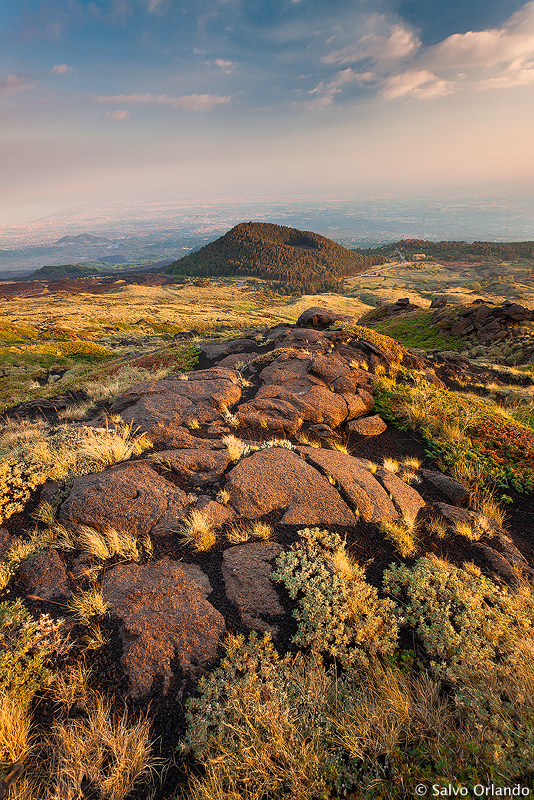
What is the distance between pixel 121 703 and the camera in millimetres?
3031

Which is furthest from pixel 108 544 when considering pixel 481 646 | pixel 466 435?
pixel 466 435

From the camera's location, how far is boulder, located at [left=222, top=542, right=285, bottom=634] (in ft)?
12.8

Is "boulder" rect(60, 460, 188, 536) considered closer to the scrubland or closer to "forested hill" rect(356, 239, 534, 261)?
the scrubland

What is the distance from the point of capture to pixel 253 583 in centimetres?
425

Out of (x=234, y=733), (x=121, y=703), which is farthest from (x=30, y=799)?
(x=234, y=733)

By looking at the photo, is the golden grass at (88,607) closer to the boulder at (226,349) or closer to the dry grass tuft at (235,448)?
the dry grass tuft at (235,448)

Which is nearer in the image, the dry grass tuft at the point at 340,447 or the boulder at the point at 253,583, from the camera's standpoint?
the boulder at the point at 253,583

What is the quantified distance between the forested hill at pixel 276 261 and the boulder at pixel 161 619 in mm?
162578

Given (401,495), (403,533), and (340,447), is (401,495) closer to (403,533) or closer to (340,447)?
(403,533)

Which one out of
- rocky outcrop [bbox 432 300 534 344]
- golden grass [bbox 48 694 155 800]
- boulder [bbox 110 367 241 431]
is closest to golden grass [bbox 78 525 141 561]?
golden grass [bbox 48 694 155 800]

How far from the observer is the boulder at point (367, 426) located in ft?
29.5

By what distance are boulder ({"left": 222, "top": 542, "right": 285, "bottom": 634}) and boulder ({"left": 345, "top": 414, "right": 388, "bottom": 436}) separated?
16.7 ft

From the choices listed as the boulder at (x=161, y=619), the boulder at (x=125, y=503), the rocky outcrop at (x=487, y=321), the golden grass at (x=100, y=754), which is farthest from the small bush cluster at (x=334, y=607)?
the rocky outcrop at (x=487, y=321)

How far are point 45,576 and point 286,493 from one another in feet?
12.4
